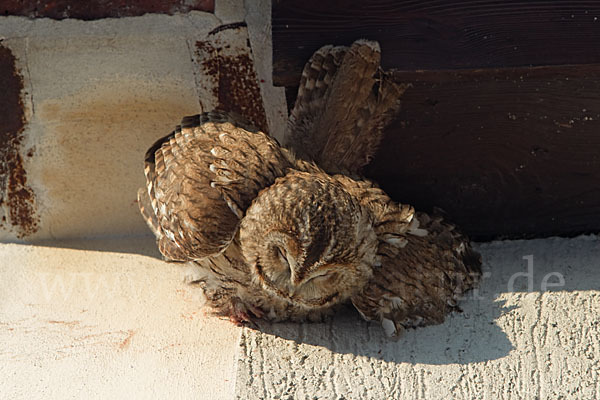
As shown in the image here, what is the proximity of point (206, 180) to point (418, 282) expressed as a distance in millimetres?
892

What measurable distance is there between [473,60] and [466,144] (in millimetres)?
465

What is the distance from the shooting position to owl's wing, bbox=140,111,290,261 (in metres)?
2.44

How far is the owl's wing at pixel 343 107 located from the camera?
8.67ft

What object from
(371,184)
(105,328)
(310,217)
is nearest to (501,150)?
(371,184)

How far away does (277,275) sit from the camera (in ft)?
8.27

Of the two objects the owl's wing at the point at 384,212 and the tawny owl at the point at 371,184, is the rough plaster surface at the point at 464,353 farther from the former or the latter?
the owl's wing at the point at 384,212

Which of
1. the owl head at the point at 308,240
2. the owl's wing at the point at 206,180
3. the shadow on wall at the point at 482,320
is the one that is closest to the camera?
the owl head at the point at 308,240

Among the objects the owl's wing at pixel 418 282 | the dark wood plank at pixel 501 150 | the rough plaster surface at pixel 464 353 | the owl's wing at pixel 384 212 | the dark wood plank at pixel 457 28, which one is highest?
Result: the dark wood plank at pixel 457 28

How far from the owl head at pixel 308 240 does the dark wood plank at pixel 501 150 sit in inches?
19.7

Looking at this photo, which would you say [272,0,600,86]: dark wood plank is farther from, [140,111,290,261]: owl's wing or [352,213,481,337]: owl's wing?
[352,213,481,337]: owl's wing

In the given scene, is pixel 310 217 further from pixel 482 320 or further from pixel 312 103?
pixel 482 320

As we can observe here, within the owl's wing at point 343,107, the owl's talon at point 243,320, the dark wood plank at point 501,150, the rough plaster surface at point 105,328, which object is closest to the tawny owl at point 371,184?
the owl's wing at point 343,107

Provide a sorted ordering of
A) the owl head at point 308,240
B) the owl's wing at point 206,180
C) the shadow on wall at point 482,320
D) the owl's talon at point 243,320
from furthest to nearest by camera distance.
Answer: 1. the owl's talon at point 243,320
2. the shadow on wall at point 482,320
3. the owl's wing at point 206,180
4. the owl head at point 308,240

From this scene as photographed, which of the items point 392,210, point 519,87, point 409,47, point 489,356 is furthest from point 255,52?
point 489,356
